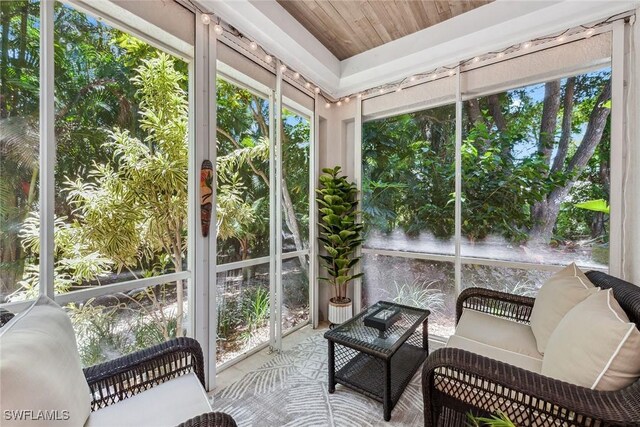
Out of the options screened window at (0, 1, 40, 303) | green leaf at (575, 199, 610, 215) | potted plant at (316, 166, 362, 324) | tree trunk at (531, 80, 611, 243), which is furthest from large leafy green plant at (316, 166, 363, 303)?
screened window at (0, 1, 40, 303)

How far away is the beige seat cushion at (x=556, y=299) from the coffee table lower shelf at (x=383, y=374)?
2.89ft

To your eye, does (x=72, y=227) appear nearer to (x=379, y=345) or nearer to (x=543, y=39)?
(x=379, y=345)

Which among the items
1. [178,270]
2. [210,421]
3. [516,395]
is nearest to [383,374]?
[516,395]

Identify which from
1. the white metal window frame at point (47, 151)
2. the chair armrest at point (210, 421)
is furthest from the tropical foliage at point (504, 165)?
the white metal window frame at point (47, 151)

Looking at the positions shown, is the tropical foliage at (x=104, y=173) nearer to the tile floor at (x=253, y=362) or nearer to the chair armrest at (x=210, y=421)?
the tile floor at (x=253, y=362)

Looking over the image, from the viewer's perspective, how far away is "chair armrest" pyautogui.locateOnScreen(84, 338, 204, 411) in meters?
1.20

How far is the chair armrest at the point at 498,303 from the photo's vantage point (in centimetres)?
199

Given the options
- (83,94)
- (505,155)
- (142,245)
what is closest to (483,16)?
(505,155)

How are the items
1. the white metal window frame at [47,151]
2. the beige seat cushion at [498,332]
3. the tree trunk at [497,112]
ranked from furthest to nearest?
the tree trunk at [497,112] < the beige seat cushion at [498,332] < the white metal window frame at [47,151]

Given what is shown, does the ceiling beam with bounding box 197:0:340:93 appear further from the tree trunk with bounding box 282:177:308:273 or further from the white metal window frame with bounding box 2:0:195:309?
the tree trunk with bounding box 282:177:308:273

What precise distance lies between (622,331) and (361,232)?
7.68 feet

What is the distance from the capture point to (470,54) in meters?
2.41

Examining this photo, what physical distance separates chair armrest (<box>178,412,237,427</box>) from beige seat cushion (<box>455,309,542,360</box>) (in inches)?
59.2

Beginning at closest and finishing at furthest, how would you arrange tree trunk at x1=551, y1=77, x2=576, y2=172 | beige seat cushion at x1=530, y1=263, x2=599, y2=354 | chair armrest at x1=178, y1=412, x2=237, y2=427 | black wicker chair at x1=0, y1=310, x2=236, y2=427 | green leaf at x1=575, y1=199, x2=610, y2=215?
chair armrest at x1=178, y1=412, x2=237, y2=427 → black wicker chair at x1=0, y1=310, x2=236, y2=427 → beige seat cushion at x1=530, y1=263, x2=599, y2=354 → green leaf at x1=575, y1=199, x2=610, y2=215 → tree trunk at x1=551, y1=77, x2=576, y2=172
